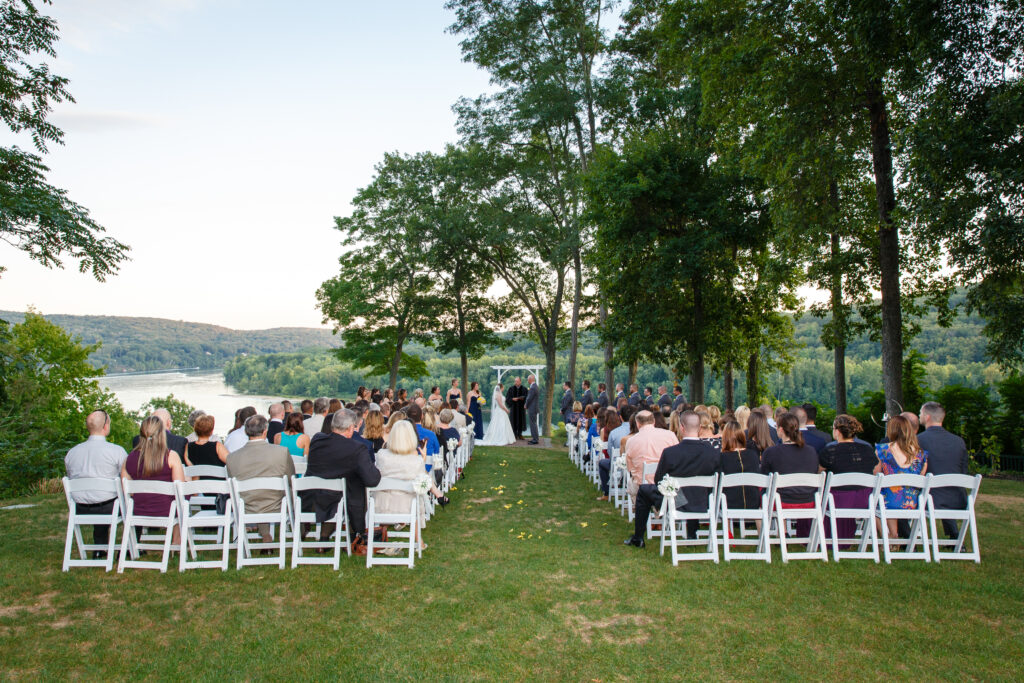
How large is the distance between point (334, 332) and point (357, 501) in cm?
2607

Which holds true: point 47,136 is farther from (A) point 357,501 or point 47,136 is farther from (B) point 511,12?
(B) point 511,12

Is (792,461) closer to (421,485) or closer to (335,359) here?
(421,485)

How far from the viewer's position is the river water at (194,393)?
3919 cm

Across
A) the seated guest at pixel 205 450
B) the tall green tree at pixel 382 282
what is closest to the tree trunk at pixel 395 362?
the tall green tree at pixel 382 282

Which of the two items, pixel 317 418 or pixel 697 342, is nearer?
pixel 317 418

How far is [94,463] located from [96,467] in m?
0.04

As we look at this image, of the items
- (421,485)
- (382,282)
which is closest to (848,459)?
(421,485)

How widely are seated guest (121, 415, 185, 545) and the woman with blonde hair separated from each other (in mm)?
1815

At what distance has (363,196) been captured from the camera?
29234 millimetres

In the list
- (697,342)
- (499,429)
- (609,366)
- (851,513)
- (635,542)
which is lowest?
(635,542)

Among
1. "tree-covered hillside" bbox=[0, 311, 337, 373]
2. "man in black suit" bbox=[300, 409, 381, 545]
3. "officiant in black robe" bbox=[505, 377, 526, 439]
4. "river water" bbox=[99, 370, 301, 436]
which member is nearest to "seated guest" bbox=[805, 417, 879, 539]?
"man in black suit" bbox=[300, 409, 381, 545]

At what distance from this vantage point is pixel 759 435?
6.89m

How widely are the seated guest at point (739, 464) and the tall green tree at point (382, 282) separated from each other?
69.2 ft

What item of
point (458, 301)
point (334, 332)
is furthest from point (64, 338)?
point (458, 301)
